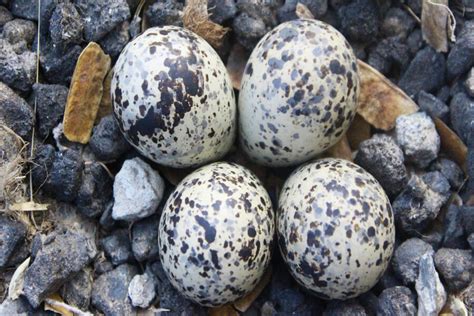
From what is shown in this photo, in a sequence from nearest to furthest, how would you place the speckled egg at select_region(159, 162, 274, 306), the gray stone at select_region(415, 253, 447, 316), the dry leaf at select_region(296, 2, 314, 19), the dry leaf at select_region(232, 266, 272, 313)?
the speckled egg at select_region(159, 162, 274, 306), the gray stone at select_region(415, 253, 447, 316), the dry leaf at select_region(232, 266, 272, 313), the dry leaf at select_region(296, 2, 314, 19)

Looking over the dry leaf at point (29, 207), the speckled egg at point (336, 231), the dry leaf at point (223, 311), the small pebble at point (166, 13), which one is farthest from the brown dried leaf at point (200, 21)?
the dry leaf at point (223, 311)

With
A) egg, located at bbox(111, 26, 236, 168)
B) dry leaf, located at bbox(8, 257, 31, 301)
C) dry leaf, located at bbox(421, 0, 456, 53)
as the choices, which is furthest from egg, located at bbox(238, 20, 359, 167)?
dry leaf, located at bbox(8, 257, 31, 301)

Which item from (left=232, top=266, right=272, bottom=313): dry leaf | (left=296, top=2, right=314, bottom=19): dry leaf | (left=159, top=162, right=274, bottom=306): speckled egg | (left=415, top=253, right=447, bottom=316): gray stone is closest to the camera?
(left=159, top=162, right=274, bottom=306): speckled egg

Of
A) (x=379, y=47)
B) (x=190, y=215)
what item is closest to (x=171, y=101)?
(x=190, y=215)

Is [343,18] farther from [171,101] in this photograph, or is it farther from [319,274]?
[319,274]

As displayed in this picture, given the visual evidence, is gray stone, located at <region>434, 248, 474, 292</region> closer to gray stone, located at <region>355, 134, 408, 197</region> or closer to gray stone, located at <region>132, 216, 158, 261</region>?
gray stone, located at <region>355, 134, 408, 197</region>

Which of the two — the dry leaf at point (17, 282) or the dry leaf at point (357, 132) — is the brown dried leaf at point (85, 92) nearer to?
the dry leaf at point (17, 282)

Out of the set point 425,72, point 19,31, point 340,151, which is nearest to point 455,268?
point 340,151
